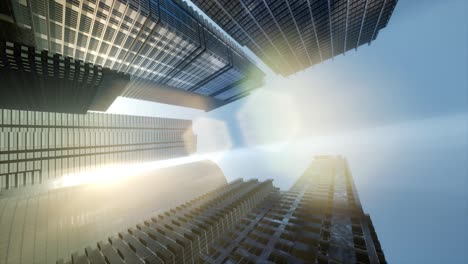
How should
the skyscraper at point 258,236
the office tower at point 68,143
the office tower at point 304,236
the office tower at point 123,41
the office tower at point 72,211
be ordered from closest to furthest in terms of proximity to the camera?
the office tower at point 304,236 < the skyscraper at point 258,236 < the office tower at point 123,41 < the office tower at point 72,211 < the office tower at point 68,143

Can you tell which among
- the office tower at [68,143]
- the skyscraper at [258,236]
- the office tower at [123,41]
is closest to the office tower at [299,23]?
the office tower at [123,41]

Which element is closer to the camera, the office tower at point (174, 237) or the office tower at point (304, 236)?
the office tower at point (304, 236)

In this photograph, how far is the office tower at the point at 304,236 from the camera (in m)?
39.7

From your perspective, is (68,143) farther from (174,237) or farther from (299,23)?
(299,23)

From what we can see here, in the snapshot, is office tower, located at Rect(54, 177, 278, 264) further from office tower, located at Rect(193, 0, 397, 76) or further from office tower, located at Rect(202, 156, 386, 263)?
office tower, located at Rect(193, 0, 397, 76)

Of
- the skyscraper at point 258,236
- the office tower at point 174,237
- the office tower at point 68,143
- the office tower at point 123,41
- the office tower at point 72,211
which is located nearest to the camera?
the skyscraper at point 258,236

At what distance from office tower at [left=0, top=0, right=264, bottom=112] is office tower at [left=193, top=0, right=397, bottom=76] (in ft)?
50.6

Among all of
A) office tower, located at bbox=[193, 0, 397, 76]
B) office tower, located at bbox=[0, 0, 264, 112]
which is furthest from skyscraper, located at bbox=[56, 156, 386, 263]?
office tower, located at bbox=[193, 0, 397, 76]

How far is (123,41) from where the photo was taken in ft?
216

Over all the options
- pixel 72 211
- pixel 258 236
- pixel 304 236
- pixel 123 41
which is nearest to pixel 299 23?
pixel 123 41

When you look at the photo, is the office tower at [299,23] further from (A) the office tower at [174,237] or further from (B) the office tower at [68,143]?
(A) the office tower at [174,237]

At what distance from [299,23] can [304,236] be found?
91771mm

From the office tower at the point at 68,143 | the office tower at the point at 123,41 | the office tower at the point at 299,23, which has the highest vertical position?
the office tower at the point at 299,23

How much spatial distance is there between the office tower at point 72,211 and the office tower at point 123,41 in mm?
41475
